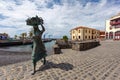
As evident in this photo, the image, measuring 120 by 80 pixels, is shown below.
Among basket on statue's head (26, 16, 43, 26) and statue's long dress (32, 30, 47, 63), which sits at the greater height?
basket on statue's head (26, 16, 43, 26)

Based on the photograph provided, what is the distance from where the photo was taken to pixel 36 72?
590 centimetres

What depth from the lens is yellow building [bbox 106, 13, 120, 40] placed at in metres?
47.8

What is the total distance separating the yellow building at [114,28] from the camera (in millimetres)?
47809

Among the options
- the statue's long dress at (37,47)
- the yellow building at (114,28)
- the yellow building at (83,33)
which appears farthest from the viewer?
the yellow building at (83,33)

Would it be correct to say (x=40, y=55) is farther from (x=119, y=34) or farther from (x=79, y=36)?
(x=79, y=36)

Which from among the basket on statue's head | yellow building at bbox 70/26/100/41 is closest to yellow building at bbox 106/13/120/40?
yellow building at bbox 70/26/100/41

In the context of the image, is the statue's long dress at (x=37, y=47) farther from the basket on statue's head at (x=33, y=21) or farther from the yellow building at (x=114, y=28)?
the yellow building at (x=114, y=28)

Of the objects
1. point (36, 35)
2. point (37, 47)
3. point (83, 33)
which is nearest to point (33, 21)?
point (36, 35)

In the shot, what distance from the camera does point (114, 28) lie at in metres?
49.9

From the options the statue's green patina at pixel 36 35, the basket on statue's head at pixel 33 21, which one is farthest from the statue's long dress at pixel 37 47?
the basket on statue's head at pixel 33 21

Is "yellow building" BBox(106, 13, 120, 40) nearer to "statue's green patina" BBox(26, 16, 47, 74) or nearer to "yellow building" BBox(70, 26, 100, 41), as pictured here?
"yellow building" BBox(70, 26, 100, 41)

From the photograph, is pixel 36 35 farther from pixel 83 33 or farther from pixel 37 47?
pixel 83 33

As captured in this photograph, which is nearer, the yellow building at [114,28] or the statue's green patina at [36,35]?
the statue's green patina at [36,35]

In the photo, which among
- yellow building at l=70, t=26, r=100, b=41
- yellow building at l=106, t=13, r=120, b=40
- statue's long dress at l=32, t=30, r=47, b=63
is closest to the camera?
statue's long dress at l=32, t=30, r=47, b=63
